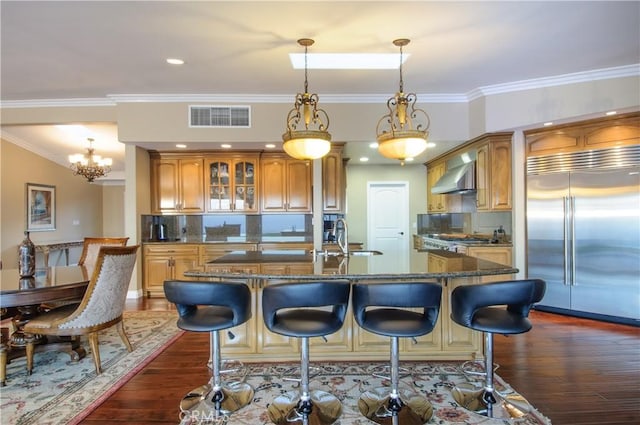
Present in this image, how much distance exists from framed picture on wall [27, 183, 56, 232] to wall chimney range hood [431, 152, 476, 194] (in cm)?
785

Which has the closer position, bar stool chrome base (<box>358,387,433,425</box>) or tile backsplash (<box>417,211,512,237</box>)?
bar stool chrome base (<box>358,387,433,425</box>)

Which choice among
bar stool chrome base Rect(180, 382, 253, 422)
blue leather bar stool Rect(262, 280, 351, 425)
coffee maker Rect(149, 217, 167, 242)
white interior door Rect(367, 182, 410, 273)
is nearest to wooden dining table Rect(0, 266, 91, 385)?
bar stool chrome base Rect(180, 382, 253, 422)

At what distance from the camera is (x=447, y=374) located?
107 inches

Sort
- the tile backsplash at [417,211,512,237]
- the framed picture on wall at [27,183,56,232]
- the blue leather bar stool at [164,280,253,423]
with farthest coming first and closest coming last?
the framed picture on wall at [27,183,56,232], the tile backsplash at [417,211,512,237], the blue leather bar stool at [164,280,253,423]

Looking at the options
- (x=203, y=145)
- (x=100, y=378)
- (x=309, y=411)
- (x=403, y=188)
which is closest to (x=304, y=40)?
(x=203, y=145)

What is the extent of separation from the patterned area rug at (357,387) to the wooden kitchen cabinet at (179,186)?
11.3ft

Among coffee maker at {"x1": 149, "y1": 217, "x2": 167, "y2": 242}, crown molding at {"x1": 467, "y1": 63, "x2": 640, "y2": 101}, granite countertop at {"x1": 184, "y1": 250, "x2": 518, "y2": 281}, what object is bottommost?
granite countertop at {"x1": 184, "y1": 250, "x2": 518, "y2": 281}

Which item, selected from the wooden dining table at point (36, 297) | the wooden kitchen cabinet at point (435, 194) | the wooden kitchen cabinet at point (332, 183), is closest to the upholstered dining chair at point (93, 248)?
the wooden dining table at point (36, 297)

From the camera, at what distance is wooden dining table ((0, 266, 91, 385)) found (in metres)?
2.45

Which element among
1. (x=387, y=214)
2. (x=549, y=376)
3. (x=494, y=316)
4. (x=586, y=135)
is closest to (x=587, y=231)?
(x=586, y=135)

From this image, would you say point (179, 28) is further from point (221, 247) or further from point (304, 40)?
point (221, 247)

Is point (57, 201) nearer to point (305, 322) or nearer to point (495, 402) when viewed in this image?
point (305, 322)

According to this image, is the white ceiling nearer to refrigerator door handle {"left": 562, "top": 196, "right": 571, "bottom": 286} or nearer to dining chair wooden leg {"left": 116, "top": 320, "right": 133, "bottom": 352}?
refrigerator door handle {"left": 562, "top": 196, "right": 571, "bottom": 286}

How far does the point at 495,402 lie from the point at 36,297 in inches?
126
